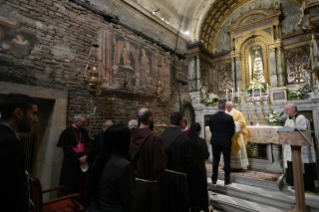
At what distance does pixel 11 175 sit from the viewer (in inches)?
50.5

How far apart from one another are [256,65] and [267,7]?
2826 mm

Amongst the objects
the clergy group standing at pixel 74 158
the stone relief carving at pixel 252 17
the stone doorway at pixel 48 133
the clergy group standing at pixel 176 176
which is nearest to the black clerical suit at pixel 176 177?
the clergy group standing at pixel 176 176

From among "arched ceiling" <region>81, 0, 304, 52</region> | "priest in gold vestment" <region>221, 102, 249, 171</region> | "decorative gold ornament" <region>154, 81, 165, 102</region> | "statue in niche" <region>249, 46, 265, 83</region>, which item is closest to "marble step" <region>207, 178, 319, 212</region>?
"priest in gold vestment" <region>221, 102, 249, 171</region>

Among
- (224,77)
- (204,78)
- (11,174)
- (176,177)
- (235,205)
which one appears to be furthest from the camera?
(224,77)

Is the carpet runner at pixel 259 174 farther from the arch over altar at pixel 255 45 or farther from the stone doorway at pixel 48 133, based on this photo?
the arch over altar at pixel 255 45

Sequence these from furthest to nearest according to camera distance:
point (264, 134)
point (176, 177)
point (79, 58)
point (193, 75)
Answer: point (193, 75), point (264, 134), point (79, 58), point (176, 177)

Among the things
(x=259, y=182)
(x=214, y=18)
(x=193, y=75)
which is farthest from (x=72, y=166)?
(x=214, y=18)

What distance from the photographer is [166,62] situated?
8102 millimetres

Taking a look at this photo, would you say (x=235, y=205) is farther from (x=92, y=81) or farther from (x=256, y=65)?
(x=256, y=65)

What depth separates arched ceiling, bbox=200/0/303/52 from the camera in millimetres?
9141

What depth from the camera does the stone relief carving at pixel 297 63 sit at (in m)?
7.29

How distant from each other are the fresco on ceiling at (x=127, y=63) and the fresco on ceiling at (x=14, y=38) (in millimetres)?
1943

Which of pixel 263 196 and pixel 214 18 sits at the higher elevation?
pixel 214 18

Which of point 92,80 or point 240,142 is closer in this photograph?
point 240,142
